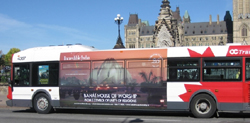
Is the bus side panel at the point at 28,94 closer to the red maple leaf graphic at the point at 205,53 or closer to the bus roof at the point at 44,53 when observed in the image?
the bus roof at the point at 44,53

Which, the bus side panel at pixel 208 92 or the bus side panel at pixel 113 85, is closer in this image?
the bus side panel at pixel 208 92

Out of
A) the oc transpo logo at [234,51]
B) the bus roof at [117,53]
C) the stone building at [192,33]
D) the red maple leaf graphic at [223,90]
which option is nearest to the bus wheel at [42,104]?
the bus roof at [117,53]

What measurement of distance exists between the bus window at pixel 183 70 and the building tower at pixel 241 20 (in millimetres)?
138415

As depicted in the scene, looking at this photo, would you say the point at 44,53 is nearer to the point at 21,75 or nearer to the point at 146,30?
the point at 21,75

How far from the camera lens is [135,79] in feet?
44.5

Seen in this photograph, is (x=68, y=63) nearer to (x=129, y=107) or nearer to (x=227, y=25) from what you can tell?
(x=129, y=107)

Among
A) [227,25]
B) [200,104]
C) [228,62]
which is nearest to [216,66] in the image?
[228,62]

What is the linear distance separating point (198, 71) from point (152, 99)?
2.18 m

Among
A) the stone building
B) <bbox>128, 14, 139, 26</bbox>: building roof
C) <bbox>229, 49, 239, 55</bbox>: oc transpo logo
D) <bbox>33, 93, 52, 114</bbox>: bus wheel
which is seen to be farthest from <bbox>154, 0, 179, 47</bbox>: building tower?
<bbox>229, 49, 239, 55</bbox>: oc transpo logo

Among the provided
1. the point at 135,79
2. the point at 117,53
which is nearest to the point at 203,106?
the point at 135,79

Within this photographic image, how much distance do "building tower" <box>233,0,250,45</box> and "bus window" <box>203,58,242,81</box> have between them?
5446 inches

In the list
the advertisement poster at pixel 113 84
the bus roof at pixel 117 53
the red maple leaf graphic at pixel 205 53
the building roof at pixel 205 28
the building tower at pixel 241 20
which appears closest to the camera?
the bus roof at pixel 117 53

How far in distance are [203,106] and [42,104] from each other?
23.9ft

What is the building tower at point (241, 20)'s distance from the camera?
14238cm
